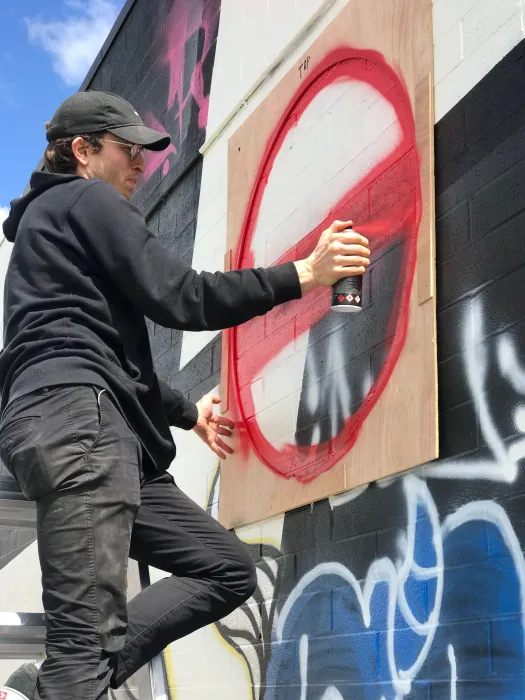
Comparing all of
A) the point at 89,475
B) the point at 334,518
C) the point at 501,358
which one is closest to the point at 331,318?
the point at 334,518

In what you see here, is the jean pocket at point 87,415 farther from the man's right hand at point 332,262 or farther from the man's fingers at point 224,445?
the man's fingers at point 224,445

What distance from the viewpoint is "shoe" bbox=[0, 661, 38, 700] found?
2.25m

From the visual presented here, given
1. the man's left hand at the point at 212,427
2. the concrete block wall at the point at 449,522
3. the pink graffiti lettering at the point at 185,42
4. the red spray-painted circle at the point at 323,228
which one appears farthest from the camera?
the pink graffiti lettering at the point at 185,42

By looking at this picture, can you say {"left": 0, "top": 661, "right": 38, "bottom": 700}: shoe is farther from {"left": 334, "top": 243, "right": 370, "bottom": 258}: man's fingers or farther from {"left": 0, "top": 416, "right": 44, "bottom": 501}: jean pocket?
{"left": 334, "top": 243, "right": 370, "bottom": 258}: man's fingers

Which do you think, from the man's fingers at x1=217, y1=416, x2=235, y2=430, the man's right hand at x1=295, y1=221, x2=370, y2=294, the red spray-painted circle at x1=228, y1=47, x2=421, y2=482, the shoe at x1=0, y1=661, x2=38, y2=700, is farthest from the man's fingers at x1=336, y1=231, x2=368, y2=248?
the shoe at x1=0, y1=661, x2=38, y2=700

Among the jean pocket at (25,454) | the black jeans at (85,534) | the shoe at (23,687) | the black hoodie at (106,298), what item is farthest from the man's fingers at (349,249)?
the shoe at (23,687)

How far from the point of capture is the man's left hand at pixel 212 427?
317 cm

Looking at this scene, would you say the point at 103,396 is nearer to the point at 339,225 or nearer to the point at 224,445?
the point at 339,225

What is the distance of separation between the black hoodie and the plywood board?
1.47ft

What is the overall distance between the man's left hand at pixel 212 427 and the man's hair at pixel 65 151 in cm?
98

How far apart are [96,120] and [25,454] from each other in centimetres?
98

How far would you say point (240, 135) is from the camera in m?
3.87

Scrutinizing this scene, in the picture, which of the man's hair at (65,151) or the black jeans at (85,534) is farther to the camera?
the man's hair at (65,151)

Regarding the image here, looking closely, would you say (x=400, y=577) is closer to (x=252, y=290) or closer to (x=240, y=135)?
(x=252, y=290)
